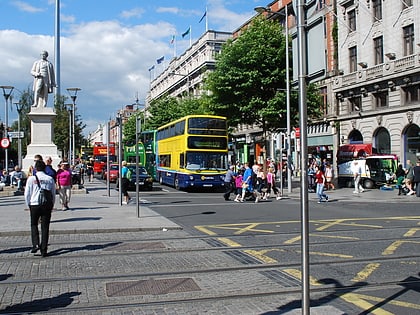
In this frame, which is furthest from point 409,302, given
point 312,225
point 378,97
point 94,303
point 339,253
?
point 378,97

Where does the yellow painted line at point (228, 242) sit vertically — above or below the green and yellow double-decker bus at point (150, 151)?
below

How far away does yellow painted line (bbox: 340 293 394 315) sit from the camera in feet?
18.2

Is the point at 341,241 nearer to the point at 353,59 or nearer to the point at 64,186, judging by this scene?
the point at 64,186

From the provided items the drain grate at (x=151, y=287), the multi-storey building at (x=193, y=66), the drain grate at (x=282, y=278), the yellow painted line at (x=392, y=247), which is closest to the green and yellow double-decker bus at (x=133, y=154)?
the multi-storey building at (x=193, y=66)

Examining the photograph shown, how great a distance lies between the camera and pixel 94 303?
6008 mm

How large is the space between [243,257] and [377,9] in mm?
34326

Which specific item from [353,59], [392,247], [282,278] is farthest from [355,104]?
[282,278]

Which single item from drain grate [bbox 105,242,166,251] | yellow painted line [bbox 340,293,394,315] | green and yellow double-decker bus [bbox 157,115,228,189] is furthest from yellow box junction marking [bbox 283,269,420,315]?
green and yellow double-decker bus [bbox 157,115,228,189]

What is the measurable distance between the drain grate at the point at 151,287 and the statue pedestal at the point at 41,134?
58.6 ft

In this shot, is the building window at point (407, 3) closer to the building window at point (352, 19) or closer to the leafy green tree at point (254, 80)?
the building window at point (352, 19)

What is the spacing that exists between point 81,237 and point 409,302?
25.6 ft

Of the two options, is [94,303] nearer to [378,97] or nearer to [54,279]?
[54,279]

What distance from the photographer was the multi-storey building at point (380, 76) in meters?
34.2

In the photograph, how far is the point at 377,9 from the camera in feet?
124
